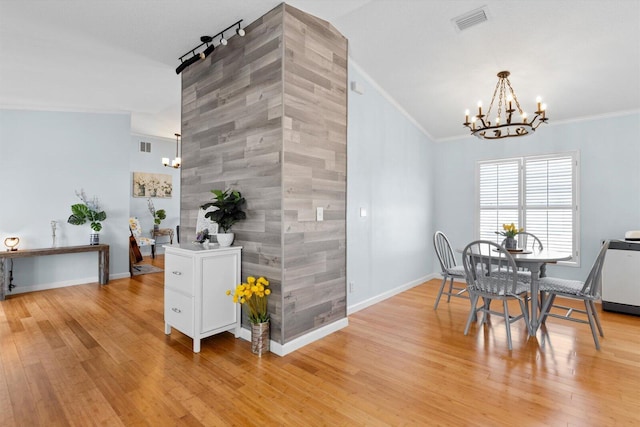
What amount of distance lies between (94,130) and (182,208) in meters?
2.89

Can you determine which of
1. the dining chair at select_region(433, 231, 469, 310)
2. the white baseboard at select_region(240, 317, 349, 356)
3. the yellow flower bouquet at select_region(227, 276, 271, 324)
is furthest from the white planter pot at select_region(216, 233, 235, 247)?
the dining chair at select_region(433, 231, 469, 310)

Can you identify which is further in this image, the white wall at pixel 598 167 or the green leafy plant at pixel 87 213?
the green leafy plant at pixel 87 213

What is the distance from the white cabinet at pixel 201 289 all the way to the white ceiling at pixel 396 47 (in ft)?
6.94

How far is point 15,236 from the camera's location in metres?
4.82

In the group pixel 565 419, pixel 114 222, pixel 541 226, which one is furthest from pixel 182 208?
pixel 541 226

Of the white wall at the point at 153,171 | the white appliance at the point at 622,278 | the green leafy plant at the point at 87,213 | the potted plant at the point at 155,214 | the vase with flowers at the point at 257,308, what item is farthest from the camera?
the potted plant at the point at 155,214

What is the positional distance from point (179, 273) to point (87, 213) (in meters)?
3.38

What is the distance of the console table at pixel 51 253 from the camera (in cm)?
443

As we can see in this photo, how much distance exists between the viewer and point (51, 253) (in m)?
4.77

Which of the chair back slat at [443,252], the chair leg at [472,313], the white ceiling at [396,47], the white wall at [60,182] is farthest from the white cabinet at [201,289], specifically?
the white wall at [60,182]

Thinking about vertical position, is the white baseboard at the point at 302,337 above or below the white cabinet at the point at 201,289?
below

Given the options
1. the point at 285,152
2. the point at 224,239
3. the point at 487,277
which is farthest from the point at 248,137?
the point at 487,277

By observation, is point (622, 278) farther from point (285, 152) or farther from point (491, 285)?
point (285, 152)

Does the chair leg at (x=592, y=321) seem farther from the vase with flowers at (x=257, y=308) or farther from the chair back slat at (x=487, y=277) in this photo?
the vase with flowers at (x=257, y=308)
